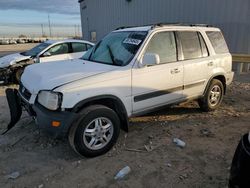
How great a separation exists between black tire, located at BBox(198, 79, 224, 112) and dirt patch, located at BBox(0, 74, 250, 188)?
0.21 metres

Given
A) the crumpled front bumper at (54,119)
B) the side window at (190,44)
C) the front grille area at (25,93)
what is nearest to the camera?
the crumpled front bumper at (54,119)

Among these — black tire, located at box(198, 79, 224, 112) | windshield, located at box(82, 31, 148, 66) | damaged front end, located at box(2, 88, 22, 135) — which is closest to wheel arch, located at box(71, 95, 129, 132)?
windshield, located at box(82, 31, 148, 66)

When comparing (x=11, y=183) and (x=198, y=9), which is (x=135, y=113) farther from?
(x=198, y=9)

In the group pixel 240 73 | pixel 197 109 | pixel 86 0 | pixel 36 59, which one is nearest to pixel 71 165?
pixel 197 109

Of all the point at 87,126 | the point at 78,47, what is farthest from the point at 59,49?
the point at 87,126

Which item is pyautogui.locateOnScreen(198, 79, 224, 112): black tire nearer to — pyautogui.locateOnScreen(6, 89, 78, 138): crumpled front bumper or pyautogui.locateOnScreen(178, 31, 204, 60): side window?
pyautogui.locateOnScreen(178, 31, 204, 60): side window

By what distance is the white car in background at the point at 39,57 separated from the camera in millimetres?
8250

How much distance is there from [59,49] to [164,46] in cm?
553

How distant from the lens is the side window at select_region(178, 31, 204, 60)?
15.1 feet

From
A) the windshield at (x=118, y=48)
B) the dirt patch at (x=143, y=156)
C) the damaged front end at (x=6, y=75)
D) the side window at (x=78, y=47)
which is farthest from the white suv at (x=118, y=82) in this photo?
the side window at (x=78, y=47)

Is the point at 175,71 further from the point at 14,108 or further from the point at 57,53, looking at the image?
the point at 57,53

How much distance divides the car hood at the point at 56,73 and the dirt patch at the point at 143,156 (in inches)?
40.3

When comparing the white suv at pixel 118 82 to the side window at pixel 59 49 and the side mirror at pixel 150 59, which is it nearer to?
the side mirror at pixel 150 59

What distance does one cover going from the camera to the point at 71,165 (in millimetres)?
3510
